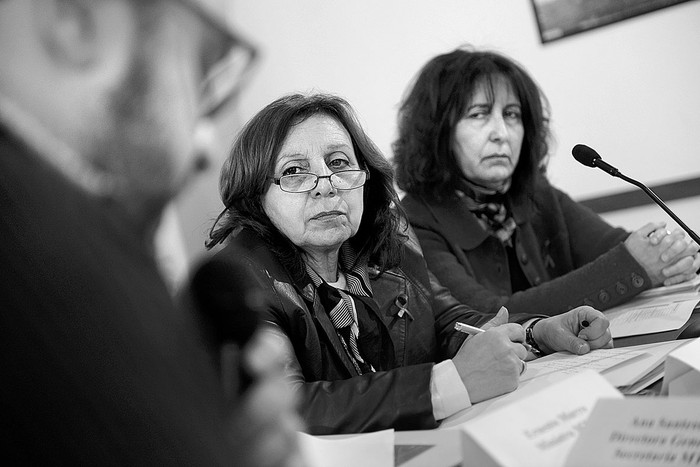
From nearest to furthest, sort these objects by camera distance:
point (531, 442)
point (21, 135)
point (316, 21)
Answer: point (21, 135)
point (531, 442)
point (316, 21)

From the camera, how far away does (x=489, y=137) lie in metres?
1.92

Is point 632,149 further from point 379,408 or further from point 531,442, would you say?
point 531,442

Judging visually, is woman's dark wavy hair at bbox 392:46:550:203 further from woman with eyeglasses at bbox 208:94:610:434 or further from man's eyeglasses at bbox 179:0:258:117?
man's eyeglasses at bbox 179:0:258:117

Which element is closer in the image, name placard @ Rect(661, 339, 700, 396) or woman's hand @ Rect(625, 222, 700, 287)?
name placard @ Rect(661, 339, 700, 396)

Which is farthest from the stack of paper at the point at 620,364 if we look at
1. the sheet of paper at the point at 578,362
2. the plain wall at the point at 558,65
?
the plain wall at the point at 558,65

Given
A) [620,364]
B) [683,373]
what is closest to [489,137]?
[620,364]

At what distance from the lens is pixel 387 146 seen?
3.34m

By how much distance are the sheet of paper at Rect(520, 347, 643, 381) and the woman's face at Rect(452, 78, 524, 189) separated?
79cm

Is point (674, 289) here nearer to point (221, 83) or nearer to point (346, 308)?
point (346, 308)

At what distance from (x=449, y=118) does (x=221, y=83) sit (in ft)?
5.92

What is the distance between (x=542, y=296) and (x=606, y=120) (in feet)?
5.25

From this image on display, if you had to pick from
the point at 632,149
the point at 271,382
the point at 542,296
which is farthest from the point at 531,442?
the point at 632,149

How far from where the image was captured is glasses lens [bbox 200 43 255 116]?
0.20 meters

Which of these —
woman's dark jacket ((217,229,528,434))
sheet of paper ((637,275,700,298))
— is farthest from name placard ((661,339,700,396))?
sheet of paper ((637,275,700,298))
